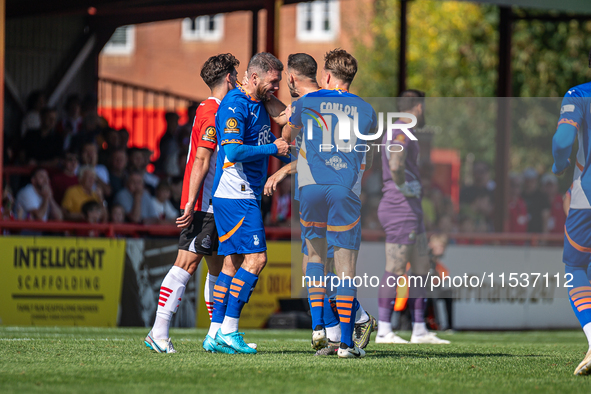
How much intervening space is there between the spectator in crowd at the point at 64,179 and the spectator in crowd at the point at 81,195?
0.31 feet

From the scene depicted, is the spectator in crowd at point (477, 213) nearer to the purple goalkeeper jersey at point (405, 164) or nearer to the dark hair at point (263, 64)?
the purple goalkeeper jersey at point (405, 164)

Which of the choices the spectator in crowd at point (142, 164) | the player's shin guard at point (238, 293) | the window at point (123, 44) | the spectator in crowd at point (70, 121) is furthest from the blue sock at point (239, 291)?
the window at point (123, 44)

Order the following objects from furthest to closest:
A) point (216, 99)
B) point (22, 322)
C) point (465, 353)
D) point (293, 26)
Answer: point (293, 26)
point (22, 322)
point (465, 353)
point (216, 99)

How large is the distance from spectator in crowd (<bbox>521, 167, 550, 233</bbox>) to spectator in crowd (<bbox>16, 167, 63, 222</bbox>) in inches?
311

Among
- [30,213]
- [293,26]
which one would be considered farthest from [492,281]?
[293,26]

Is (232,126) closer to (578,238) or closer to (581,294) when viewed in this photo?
(578,238)

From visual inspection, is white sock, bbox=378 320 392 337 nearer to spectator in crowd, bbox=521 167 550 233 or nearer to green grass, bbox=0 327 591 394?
green grass, bbox=0 327 591 394

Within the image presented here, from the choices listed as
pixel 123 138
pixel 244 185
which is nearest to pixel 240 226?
pixel 244 185

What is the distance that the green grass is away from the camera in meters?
4.57

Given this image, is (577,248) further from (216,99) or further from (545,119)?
(545,119)

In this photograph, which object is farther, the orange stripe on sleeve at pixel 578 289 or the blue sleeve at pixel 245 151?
the blue sleeve at pixel 245 151

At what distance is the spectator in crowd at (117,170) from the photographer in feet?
40.1

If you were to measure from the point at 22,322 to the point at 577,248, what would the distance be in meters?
6.94

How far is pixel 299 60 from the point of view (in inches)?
244
